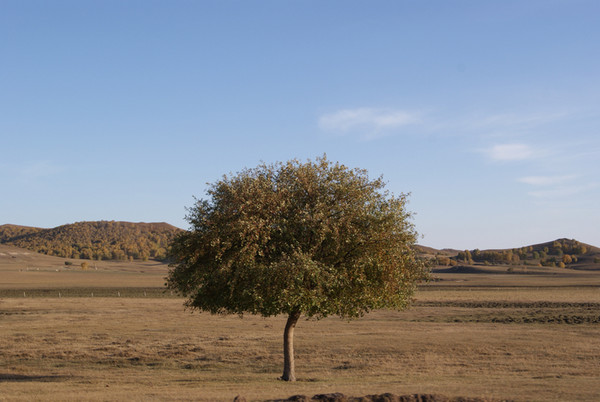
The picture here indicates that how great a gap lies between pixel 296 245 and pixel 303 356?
13943 mm

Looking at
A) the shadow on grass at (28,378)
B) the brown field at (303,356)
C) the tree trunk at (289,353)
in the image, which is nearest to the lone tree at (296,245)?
the tree trunk at (289,353)

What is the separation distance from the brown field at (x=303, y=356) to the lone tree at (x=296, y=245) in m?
3.80

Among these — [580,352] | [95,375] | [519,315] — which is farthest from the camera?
[519,315]

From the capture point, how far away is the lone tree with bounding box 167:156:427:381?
947 inches

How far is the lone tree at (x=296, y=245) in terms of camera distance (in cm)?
2406

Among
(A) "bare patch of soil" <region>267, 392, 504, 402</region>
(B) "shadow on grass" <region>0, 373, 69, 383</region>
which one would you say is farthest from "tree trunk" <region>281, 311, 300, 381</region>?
(B) "shadow on grass" <region>0, 373, 69, 383</region>

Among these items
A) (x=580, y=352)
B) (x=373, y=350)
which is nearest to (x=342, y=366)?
(x=373, y=350)

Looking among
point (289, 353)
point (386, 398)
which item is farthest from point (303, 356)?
point (386, 398)

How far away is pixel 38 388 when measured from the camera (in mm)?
25031

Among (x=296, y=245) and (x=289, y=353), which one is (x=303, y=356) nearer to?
(x=289, y=353)

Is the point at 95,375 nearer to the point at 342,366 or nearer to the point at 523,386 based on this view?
the point at 342,366

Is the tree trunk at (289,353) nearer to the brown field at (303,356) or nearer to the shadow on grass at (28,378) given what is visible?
the brown field at (303,356)

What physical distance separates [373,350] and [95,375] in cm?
1708

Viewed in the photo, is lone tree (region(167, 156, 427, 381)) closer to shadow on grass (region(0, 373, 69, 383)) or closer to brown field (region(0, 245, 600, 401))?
brown field (region(0, 245, 600, 401))
